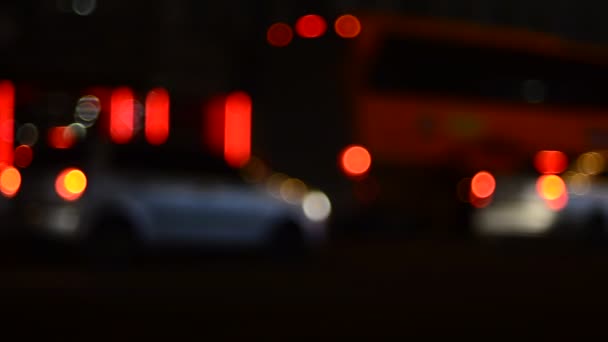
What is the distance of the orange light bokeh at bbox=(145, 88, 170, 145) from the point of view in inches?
902

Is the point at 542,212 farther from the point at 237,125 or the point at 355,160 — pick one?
the point at 237,125

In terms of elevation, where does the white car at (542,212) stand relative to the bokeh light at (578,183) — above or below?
below

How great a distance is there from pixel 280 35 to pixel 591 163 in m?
5.78

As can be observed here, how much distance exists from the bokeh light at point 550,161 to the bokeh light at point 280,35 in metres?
4.85

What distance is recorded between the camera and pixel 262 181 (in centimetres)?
1772

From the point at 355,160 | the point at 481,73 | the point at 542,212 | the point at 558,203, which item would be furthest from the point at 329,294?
the point at 481,73

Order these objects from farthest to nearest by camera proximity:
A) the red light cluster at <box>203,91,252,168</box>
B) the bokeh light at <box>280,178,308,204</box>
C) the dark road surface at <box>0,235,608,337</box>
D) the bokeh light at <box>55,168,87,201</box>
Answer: the red light cluster at <box>203,91,252,168</box>
the bokeh light at <box>280,178,308,204</box>
the bokeh light at <box>55,168,87,201</box>
the dark road surface at <box>0,235,608,337</box>

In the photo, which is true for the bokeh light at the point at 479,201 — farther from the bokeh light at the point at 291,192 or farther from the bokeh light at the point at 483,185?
the bokeh light at the point at 291,192

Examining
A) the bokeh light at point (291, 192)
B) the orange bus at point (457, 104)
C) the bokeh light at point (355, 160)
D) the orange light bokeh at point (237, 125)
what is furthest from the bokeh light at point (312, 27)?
the bokeh light at point (291, 192)

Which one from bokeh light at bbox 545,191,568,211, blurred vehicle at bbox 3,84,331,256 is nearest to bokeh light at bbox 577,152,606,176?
bokeh light at bbox 545,191,568,211

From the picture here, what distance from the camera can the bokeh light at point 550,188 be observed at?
21.6 meters

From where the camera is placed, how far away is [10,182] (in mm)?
15164

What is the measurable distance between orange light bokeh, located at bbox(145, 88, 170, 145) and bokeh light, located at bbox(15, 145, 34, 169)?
695cm

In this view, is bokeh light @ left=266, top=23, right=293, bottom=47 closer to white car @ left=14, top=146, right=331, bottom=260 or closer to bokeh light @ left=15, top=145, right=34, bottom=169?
white car @ left=14, top=146, right=331, bottom=260
